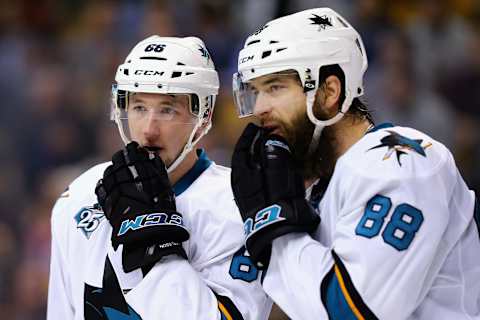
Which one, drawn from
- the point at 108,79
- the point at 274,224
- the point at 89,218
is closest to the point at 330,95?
the point at 274,224

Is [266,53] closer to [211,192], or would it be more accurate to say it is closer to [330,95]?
[330,95]

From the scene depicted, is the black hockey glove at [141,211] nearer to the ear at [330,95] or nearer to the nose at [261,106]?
the nose at [261,106]

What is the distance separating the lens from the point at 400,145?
2.53m

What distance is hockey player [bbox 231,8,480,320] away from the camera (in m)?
2.42

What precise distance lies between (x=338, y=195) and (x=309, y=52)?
0.39 m

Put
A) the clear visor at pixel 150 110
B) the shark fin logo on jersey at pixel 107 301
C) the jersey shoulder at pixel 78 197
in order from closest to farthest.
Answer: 1. the shark fin logo on jersey at pixel 107 301
2. the clear visor at pixel 150 110
3. the jersey shoulder at pixel 78 197

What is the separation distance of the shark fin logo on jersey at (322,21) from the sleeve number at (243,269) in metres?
0.65

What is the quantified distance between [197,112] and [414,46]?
2.58 metres

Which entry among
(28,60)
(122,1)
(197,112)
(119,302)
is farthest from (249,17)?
(119,302)

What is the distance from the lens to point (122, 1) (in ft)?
19.4

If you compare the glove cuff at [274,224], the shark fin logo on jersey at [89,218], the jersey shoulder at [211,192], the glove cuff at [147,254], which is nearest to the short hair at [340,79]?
the glove cuff at [274,224]

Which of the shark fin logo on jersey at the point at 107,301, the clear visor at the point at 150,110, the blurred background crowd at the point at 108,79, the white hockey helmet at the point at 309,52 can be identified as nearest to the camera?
the white hockey helmet at the point at 309,52

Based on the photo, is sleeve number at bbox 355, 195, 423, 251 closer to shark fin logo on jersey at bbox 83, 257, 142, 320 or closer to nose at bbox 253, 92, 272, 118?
nose at bbox 253, 92, 272, 118

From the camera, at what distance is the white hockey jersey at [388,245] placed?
7.88 feet
